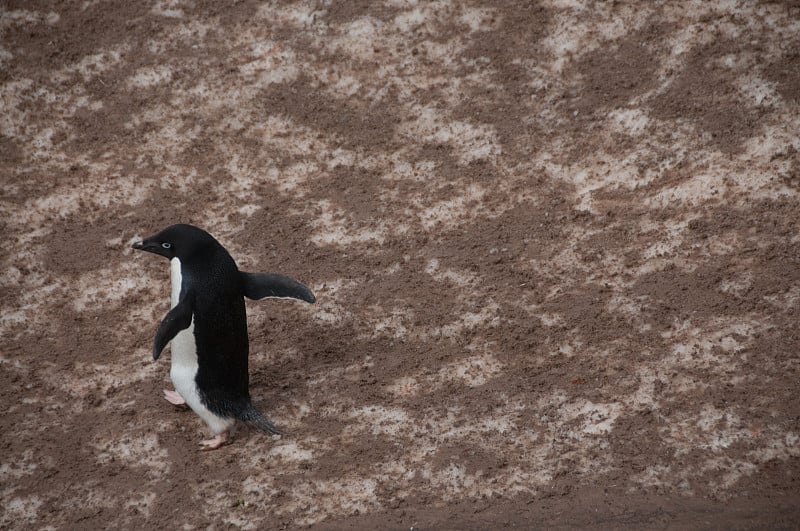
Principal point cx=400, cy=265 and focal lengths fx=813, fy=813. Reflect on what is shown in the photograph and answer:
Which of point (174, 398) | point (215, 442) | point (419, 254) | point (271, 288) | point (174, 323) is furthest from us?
point (419, 254)

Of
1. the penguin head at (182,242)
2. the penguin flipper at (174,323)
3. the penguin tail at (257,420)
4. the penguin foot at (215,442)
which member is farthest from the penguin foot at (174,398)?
the penguin head at (182,242)

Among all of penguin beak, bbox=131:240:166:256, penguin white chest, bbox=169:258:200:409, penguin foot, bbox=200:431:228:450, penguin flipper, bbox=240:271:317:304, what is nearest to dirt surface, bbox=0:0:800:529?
penguin foot, bbox=200:431:228:450

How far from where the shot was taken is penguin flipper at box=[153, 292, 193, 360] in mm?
4875

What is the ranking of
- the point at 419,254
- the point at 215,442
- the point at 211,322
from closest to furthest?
the point at 211,322 < the point at 215,442 < the point at 419,254

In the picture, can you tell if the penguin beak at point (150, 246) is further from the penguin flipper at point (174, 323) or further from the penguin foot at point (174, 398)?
the penguin foot at point (174, 398)

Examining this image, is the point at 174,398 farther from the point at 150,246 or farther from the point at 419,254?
the point at 419,254

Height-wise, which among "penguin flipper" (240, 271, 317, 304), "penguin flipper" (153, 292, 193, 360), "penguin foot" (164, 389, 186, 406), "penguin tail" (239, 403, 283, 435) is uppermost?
"penguin flipper" (240, 271, 317, 304)

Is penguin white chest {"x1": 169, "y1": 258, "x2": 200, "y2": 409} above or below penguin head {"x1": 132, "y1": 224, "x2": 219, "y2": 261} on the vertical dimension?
below

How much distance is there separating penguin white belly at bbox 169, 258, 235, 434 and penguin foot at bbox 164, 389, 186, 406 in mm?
149

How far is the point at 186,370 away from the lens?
5.29m

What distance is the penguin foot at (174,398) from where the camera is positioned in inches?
217

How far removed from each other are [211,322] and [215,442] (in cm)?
80

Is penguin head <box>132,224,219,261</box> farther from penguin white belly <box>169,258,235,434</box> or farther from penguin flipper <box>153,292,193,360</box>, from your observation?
penguin flipper <box>153,292,193,360</box>

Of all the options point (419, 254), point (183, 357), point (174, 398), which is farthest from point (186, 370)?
point (419, 254)
